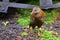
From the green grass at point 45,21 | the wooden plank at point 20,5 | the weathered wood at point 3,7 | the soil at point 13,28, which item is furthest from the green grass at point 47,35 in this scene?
the weathered wood at point 3,7

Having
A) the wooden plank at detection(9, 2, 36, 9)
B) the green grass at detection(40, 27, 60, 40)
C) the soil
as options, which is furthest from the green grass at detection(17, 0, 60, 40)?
the wooden plank at detection(9, 2, 36, 9)

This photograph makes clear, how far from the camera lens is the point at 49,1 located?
20.4 ft

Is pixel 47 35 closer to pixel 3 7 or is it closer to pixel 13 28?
pixel 13 28

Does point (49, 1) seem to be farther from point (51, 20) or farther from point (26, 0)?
point (26, 0)

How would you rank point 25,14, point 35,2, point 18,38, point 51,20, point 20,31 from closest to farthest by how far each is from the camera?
1. point 18,38
2. point 20,31
3. point 51,20
4. point 25,14
5. point 35,2

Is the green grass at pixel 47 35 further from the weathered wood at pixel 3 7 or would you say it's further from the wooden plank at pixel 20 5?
the weathered wood at pixel 3 7

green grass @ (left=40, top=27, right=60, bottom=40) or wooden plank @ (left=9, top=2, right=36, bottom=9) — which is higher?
wooden plank @ (left=9, top=2, right=36, bottom=9)

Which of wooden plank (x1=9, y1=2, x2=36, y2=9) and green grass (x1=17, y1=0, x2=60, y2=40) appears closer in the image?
green grass (x1=17, y1=0, x2=60, y2=40)

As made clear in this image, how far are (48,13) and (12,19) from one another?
1059 mm

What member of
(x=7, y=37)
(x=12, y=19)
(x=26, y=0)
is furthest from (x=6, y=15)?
(x=7, y=37)

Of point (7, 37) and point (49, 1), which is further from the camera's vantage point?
point (49, 1)

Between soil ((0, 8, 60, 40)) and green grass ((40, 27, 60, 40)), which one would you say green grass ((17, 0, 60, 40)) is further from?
soil ((0, 8, 60, 40))

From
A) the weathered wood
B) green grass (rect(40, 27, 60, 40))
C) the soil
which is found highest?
the weathered wood

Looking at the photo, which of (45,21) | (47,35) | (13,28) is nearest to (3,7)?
(13,28)
